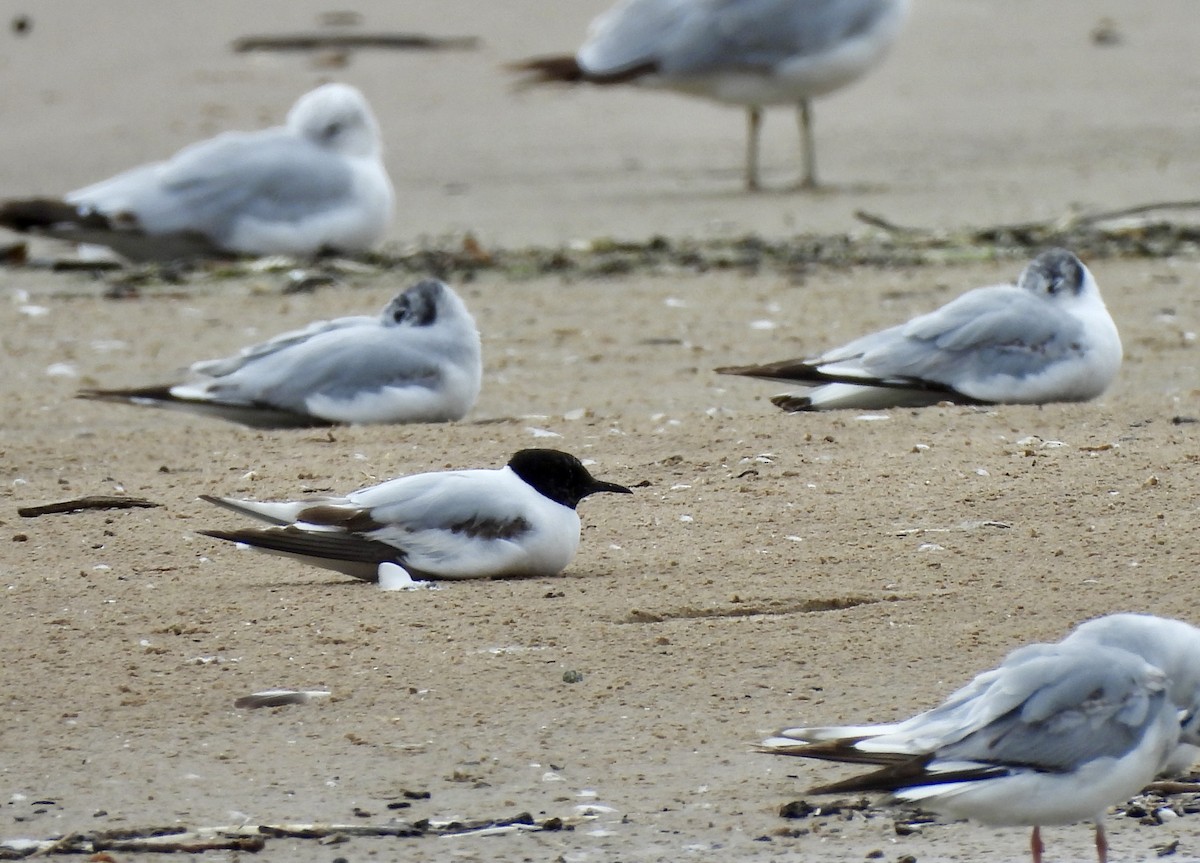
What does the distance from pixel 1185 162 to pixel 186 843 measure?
873 cm

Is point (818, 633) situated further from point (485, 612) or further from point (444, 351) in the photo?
point (444, 351)

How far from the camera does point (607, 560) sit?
5.14 meters

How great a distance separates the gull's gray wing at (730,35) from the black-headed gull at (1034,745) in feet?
28.1

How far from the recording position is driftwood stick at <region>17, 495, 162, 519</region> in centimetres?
560

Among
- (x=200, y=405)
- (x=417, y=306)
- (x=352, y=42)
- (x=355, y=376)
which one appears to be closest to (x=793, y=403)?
(x=417, y=306)

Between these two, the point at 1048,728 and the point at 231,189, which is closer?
the point at 1048,728

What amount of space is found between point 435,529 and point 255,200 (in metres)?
5.36

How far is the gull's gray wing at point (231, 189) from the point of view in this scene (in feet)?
32.6

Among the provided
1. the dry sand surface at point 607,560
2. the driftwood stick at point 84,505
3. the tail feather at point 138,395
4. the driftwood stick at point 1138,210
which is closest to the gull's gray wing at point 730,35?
the dry sand surface at point 607,560

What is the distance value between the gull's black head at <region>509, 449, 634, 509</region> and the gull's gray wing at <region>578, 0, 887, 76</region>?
23.2ft

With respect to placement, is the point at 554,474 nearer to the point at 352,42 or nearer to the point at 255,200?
the point at 255,200

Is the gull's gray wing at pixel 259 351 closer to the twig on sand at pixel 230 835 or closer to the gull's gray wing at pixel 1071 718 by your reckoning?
the twig on sand at pixel 230 835

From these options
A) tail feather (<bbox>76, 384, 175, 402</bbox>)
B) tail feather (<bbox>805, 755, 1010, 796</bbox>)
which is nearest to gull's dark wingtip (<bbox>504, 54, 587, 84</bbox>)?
tail feather (<bbox>76, 384, 175, 402</bbox>)

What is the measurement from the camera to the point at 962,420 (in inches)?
251
